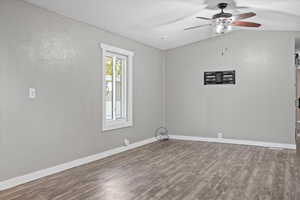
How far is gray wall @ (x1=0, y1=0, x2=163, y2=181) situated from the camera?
3117mm

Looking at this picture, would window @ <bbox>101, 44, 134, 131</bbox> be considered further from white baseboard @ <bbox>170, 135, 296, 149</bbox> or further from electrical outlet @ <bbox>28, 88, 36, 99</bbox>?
white baseboard @ <bbox>170, 135, 296, 149</bbox>

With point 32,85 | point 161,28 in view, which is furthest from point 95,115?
point 161,28

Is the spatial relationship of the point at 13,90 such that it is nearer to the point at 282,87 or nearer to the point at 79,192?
the point at 79,192

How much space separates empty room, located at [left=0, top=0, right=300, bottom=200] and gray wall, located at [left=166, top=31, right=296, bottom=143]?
2 cm

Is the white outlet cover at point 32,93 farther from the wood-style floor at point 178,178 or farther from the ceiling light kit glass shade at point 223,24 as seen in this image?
the ceiling light kit glass shade at point 223,24

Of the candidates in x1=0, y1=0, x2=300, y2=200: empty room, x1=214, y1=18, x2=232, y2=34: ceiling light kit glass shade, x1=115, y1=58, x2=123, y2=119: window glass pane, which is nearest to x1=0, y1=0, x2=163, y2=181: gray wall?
x1=0, y1=0, x2=300, y2=200: empty room

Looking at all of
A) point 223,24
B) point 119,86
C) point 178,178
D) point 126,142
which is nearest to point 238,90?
point 223,24

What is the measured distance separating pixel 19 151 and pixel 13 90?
82 centimetres

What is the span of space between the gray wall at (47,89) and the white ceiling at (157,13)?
28 cm

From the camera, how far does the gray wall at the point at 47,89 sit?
3.12m

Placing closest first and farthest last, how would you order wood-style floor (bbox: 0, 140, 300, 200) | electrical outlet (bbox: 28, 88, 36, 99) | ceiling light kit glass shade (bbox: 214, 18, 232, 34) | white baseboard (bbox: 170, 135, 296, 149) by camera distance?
1. wood-style floor (bbox: 0, 140, 300, 200)
2. electrical outlet (bbox: 28, 88, 36, 99)
3. ceiling light kit glass shade (bbox: 214, 18, 232, 34)
4. white baseboard (bbox: 170, 135, 296, 149)

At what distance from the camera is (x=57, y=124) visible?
3.78 meters

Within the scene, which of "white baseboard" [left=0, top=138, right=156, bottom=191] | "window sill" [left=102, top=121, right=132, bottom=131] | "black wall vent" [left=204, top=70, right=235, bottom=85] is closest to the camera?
"white baseboard" [left=0, top=138, right=156, bottom=191]

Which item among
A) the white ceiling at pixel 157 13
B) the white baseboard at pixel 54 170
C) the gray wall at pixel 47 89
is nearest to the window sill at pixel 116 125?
the gray wall at pixel 47 89
